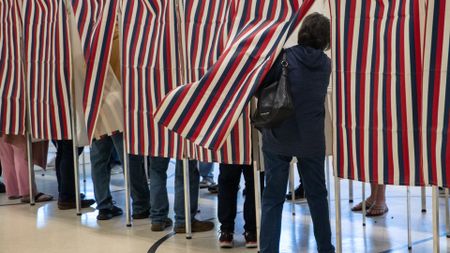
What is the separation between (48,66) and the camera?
6.16 m

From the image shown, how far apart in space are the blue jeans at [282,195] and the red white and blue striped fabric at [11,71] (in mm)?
3111

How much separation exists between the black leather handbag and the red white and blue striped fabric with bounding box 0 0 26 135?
10.4 feet

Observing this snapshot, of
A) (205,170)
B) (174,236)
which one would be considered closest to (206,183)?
(205,170)

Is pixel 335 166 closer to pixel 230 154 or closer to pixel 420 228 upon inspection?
pixel 230 154

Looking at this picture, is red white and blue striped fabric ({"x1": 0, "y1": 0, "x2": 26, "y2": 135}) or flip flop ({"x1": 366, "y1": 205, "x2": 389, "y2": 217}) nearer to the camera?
flip flop ({"x1": 366, "y1": 205, "x2": 389, "y2": 217})

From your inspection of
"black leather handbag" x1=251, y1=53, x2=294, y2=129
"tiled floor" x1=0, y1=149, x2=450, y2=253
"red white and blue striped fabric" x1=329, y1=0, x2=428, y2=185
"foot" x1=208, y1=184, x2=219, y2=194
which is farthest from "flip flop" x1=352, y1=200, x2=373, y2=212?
"black leather handbag" x1=251, y1=53, x2=294, y2=129

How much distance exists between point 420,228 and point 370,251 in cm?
77

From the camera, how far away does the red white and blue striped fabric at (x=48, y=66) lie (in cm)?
601

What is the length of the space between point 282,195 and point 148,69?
1579 millimetres

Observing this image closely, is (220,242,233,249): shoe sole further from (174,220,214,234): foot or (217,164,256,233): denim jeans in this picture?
(174,220,214,234): foot

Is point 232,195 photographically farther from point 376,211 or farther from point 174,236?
point 376,211

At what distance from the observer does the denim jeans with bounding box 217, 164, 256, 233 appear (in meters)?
4.93

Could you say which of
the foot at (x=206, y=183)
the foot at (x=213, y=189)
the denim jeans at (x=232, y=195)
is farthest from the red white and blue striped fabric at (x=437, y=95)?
the foot at (x=206, y=183)

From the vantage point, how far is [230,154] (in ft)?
15.5
